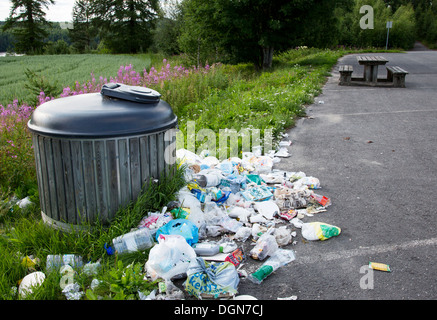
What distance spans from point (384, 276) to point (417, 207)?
4.81 ft

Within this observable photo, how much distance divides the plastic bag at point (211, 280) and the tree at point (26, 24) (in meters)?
50.8

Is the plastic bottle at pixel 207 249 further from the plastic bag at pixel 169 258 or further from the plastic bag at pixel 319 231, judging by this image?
the plastic bag at pixel 319 231

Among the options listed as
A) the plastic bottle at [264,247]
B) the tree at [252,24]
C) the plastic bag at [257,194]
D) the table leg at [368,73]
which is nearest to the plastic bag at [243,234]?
the plastic bottle at [264,247]

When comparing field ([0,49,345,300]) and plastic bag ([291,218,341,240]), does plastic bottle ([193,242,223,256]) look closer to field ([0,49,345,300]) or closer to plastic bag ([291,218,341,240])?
field ([0,49,345,300])

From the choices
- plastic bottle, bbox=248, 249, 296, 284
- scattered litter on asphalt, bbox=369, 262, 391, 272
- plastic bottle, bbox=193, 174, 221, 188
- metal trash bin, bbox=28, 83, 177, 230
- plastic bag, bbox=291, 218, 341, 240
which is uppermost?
metal trash bin, bbox=28, 83, 177, 230

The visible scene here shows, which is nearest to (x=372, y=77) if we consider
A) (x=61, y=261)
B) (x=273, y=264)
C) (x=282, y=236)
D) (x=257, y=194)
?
(x=257, y=194)

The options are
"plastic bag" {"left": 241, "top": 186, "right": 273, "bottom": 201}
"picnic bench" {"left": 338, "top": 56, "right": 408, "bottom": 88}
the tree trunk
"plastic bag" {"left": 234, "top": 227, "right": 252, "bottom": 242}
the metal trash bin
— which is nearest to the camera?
the metal trash bin

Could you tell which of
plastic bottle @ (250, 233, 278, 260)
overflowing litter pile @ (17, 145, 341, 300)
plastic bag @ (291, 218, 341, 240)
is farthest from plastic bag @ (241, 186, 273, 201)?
plastic bottle @ (250, 233, 278, 260)

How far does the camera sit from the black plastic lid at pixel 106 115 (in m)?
3.13

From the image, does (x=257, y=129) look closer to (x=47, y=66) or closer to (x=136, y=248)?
(x=136, y=248)

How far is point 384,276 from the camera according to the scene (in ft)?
9.73

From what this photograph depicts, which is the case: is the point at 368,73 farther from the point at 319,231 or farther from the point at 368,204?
the point at 319,231

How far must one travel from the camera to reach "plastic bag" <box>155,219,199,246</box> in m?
3.39
